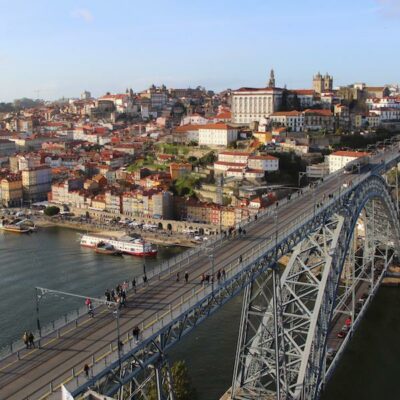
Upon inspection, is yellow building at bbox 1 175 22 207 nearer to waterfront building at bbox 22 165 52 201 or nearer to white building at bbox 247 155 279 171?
waterfront building at bbox 22 165 52 201

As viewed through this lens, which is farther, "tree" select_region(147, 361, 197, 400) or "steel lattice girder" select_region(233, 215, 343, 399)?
"tree" select_region(147, 361, 197, 400)

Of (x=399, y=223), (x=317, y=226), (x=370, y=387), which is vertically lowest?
(x=370, y=387)

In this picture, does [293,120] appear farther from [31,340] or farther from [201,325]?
[31,340]

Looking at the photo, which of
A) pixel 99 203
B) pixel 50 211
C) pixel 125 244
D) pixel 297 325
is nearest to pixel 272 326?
pixel 297 325

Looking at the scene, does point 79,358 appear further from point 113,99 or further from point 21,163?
point 113,99

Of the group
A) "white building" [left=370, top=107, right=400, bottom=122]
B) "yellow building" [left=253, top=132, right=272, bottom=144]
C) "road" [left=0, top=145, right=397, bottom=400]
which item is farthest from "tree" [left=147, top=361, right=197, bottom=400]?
"white building" [left=370, top=107, right=400, bottom=122]

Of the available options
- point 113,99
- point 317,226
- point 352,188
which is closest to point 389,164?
point 352,188
